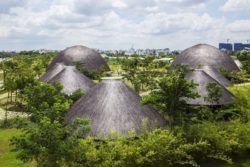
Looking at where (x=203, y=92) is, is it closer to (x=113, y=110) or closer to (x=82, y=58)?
(x=113, y=110)

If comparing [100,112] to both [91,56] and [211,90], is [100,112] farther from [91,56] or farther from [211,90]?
[91,56]

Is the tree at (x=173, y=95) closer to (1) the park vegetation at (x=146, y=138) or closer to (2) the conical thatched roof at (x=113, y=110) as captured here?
(1) the park vegetation at (x=146, y=138)

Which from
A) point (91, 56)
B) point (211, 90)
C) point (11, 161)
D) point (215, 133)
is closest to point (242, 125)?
point (215, 133)

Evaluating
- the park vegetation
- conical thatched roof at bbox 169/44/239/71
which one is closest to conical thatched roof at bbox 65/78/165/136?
the park vegetation

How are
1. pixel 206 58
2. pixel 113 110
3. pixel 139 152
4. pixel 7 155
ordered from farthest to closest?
pixel 206 58, pixel 7 155, pixel 113 110, pixel 139 152

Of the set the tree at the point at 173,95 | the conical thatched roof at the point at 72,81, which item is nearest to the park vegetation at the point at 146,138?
the tree at the point at 173,95

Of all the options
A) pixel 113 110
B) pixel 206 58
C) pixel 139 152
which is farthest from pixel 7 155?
pixel 206 58
